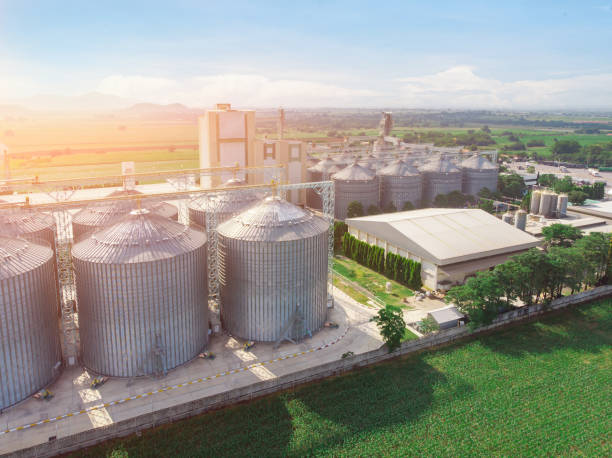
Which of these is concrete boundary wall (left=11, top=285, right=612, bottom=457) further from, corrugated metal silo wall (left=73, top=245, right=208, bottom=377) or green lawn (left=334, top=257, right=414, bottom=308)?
green lawn (left=334, top=257, right=414, bottom=308)

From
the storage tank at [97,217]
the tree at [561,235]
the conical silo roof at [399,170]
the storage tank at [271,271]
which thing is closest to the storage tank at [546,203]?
the tree at [561,235]

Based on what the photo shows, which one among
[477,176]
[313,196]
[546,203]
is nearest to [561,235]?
[546,203]

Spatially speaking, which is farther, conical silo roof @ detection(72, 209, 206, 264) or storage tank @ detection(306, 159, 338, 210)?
storage tank @ detection(306, 159, 338, 210)

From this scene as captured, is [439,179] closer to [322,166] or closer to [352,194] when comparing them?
[352,194]

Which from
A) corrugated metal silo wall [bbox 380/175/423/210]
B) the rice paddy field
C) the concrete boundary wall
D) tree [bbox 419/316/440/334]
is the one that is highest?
corrugated metal silo wall [bbox 380/175/423/210]

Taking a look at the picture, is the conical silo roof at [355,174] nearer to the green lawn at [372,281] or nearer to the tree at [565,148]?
the green lawn at [372,281]

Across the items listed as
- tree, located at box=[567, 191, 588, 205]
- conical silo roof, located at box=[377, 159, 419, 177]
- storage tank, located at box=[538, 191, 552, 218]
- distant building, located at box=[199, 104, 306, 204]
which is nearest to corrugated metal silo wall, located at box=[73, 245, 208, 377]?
distant building, located at box=[199, 104, 306, 204]
